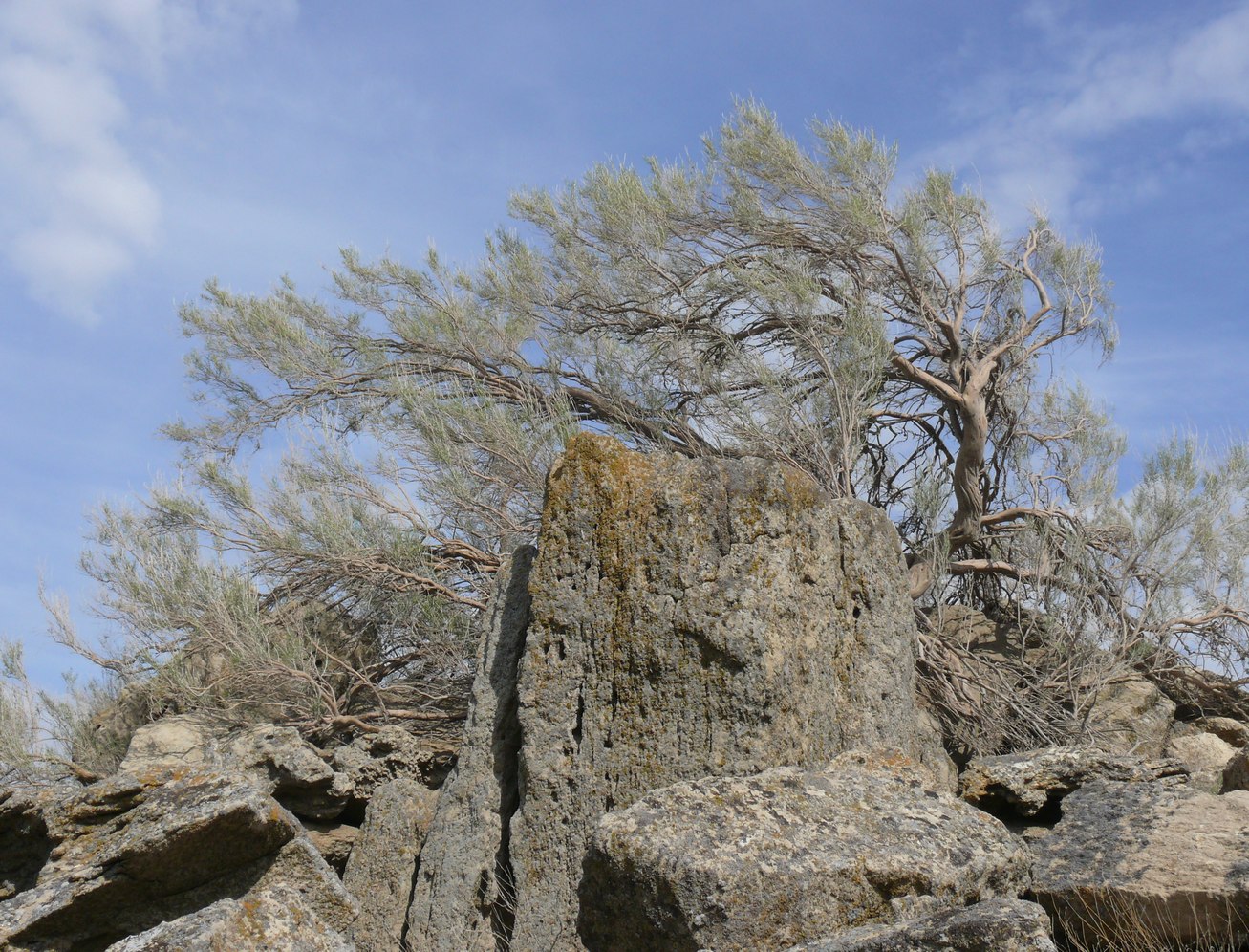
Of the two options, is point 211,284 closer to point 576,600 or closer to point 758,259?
point 758,259

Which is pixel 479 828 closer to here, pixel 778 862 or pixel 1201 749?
pixel 778 862

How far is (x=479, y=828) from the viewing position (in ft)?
19.6

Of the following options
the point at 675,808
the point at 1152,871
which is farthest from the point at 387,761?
the point at 1152,871

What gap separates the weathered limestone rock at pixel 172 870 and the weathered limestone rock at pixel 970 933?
2.62 meters

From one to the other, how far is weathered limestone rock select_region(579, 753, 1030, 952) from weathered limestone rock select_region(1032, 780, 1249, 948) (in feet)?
1.15

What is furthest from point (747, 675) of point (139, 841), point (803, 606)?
point (139, 841)

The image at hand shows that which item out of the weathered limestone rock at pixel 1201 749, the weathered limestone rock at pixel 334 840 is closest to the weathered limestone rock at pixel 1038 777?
the weathered limestone rock at pixel 334 840

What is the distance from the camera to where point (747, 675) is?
5.36 meters

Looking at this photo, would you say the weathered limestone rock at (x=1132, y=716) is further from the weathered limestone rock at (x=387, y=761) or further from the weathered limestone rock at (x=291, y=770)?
the weathered limestone rock at (x=291, y=770)

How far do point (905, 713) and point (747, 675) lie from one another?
120 cm

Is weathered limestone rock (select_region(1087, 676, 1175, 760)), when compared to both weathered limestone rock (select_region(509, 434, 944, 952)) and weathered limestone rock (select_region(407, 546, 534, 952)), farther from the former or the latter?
weathered limestone rock (select_region(407, 546, 534, 952))

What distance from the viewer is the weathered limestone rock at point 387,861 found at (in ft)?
20.4

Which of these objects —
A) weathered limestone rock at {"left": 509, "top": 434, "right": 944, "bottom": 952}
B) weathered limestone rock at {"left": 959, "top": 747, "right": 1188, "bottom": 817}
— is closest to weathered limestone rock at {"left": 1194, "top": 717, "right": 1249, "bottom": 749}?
weathered limestone rock at {"left": 959, "top": 747, "right": 1188, "bottom": 817}

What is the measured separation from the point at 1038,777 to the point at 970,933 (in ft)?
9.77
